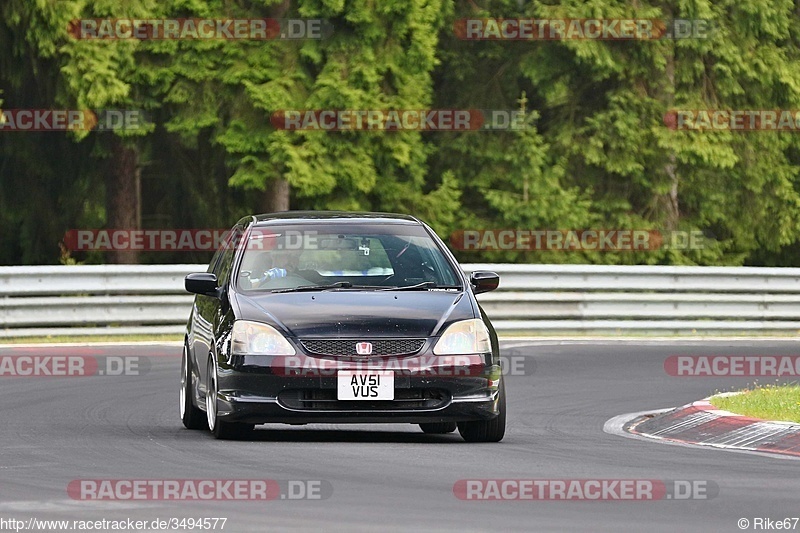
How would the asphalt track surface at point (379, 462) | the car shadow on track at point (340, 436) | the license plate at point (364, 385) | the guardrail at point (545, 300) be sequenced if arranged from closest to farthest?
1. the asphalt track surface at point (379, 462)
2. the license plate at point (364, 385)
3. the car shadow on track at point (340, 436)
4. the guardrail at point (545, 300)

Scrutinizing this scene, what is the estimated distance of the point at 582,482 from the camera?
428 inches

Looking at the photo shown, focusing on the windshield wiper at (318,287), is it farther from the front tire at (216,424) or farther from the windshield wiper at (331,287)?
the front tire at (216,424)

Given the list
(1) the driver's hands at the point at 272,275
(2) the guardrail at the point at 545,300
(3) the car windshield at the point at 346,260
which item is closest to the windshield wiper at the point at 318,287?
(3) the car windshield at the point at 346,260

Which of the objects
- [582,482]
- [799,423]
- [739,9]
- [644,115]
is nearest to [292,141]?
[644,115]

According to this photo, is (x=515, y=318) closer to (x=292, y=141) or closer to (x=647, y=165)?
(x=292, y=141)

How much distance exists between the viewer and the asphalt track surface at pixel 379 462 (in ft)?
31.2

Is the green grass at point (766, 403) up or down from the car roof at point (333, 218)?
down

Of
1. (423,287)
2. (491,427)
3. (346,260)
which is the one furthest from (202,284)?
(491,427)

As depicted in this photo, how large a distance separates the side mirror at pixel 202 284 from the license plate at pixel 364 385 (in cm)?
160

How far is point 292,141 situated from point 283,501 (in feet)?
70.9

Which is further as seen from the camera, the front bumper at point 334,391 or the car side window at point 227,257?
the car side window at point 227,257

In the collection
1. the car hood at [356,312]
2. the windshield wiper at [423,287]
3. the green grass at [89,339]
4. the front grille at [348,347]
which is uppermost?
the windshield wiper at [423,287]

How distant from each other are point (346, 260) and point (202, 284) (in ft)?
3.39

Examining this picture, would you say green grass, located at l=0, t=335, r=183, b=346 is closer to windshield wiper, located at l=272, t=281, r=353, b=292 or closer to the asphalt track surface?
the asphalt track surface
